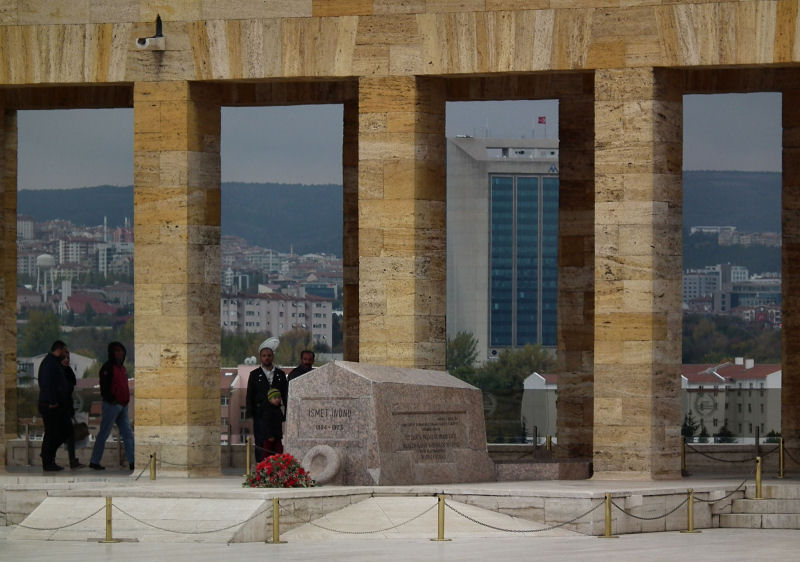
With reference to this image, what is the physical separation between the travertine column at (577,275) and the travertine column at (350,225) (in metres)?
3.94

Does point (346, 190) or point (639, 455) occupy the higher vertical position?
point (346, 190)

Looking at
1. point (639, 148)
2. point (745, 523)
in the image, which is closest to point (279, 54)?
point (639, 148)

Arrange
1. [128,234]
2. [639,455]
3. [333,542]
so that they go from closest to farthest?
1. [333,542]
2. [639,455]
3. [128,234]

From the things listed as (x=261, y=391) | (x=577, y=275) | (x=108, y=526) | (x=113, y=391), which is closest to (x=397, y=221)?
(x=261, y=391)

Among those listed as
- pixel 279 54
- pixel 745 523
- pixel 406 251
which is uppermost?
pixel 279 54

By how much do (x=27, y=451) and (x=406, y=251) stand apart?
352 inches

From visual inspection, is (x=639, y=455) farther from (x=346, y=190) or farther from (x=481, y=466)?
(x=346, y=190)

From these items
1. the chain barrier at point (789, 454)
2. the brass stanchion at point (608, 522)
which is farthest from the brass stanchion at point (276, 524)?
the chain barrier at point (789, 454)

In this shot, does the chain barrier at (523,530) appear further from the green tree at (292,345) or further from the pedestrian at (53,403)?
the green tree at (292,345)

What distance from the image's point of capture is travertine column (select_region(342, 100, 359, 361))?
39312 millimetres

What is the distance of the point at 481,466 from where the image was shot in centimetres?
2995

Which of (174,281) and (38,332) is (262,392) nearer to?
(174,281)

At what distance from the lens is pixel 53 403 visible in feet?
110

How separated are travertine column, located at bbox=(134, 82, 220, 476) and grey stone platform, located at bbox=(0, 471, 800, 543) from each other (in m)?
5.19
